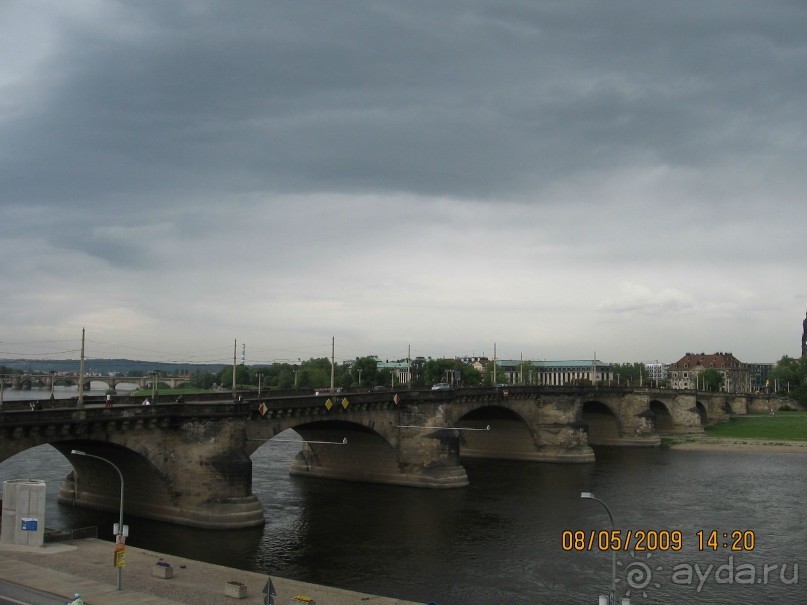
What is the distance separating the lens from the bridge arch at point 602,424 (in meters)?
114

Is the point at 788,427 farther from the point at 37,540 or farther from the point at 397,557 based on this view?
the point at 37,540

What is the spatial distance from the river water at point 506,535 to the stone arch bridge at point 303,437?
174 centimetres

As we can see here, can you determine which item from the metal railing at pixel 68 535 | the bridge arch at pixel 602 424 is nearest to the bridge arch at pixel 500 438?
the bridge arch at pixel 602 424

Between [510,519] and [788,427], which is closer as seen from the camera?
[510,519]

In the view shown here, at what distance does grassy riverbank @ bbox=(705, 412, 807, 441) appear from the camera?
382ft

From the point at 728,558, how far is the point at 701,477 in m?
35.0

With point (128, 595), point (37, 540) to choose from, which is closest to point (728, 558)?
point (128, 595)

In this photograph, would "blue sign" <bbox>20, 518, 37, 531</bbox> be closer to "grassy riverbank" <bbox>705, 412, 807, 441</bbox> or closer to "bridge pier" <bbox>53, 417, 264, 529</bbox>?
"bridge pier" <bbox>53, 417, 264, 529</bbox>

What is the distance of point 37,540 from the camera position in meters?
37.5

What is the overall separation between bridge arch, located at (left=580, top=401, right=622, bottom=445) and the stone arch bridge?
41 centimetres

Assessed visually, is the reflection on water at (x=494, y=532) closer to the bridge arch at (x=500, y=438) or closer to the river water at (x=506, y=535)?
the river water at (x=506, y=535)

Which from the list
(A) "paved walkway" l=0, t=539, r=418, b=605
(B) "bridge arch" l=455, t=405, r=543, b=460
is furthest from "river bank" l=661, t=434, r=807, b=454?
(A) "paved walkway" l=0, t=539, r=418, b=605

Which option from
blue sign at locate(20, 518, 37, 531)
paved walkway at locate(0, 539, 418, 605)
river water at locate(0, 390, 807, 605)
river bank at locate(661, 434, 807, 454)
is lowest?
river water at locate(0, 390, 807, 605)

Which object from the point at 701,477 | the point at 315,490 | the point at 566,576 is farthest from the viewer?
the point at 701,477
